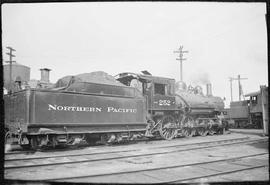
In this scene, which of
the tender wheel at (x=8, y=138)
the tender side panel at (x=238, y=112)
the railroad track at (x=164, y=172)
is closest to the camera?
the railroad track at (x=164, y=172)

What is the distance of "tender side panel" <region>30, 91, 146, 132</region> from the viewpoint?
8406 millimetres

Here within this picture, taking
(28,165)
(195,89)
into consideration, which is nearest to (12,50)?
(195,89)

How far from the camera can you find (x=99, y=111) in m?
9.96

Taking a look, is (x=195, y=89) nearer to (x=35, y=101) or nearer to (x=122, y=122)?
(x=122, y=122)

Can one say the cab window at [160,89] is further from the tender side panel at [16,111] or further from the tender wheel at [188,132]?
the tender side panel at [16,111]

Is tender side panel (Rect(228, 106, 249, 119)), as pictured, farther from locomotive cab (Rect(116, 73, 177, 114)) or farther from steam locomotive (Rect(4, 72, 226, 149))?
locomotive cab (Rect(116, 73, 177, 114))

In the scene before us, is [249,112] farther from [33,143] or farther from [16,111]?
[16,111]

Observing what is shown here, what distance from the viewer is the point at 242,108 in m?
26.3

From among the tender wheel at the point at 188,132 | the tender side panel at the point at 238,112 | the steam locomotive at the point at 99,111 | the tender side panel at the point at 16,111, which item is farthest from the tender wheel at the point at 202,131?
the tender side panel at the point at 238,112

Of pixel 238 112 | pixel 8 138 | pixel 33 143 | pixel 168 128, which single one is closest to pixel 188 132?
pixel 168 128

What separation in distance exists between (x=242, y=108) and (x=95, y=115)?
2136 cm

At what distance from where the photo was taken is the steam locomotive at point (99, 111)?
8.39m

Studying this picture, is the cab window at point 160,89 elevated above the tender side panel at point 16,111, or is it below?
above

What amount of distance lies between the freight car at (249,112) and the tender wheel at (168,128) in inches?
451
